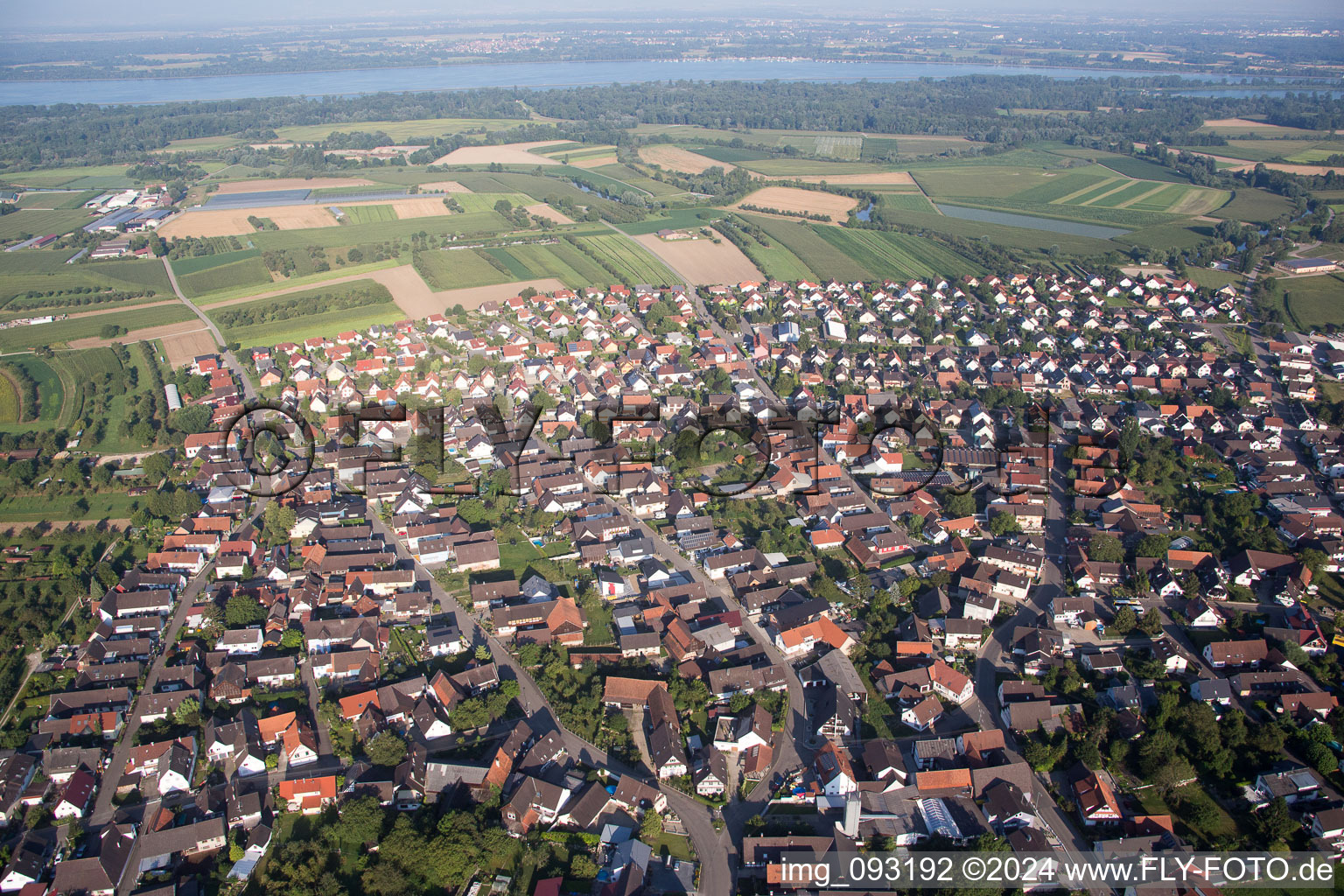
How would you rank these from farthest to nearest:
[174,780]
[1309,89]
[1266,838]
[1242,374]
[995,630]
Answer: [1309,89]
[1242,374]
[995,630]
[174,780]
[1266,838]

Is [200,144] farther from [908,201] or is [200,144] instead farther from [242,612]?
[242,612]

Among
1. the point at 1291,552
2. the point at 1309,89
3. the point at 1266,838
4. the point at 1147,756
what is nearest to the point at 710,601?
the point at 1147,756

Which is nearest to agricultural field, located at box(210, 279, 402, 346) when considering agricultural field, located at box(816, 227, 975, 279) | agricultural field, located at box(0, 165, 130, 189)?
agricultural field, located at box(816, 227, 975, 279)

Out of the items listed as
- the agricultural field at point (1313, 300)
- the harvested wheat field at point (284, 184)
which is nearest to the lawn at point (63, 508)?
the harvested wheat field at point (284, 184)

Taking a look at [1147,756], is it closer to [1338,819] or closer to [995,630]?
[1338,819]

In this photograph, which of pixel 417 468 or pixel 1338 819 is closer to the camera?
pixel 1338 819
